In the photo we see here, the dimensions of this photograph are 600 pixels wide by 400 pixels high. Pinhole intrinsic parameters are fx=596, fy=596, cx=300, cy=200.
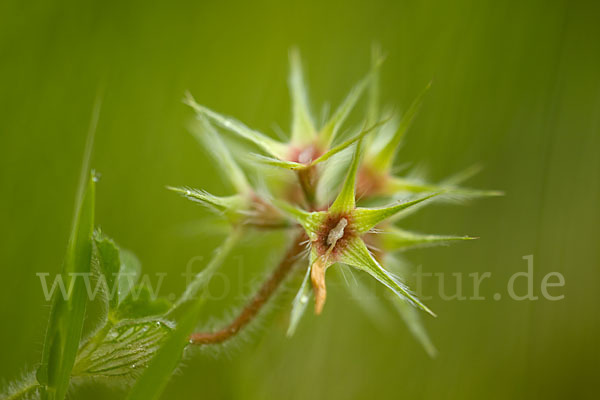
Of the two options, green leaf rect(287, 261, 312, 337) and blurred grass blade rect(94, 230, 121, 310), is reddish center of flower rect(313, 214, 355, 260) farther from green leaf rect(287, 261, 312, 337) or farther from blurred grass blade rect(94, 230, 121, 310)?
blurred grass blade rect(94, 230, 121, 310)

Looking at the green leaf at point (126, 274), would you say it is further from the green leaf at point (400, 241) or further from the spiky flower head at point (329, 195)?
the green leaf at point (400, 241)

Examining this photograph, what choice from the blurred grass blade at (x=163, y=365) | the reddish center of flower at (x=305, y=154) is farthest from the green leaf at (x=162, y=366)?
the reddish center of flower at (x=305, y=154)

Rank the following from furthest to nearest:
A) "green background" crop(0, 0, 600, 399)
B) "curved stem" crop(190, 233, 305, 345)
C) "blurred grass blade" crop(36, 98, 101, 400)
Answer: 1. "green background" crop(0, 0, 600, 399)
2. "curved stem" crop(190, 233, 305, 345)
3. "blurred grass blade" crop(36, 98, 101, 400)

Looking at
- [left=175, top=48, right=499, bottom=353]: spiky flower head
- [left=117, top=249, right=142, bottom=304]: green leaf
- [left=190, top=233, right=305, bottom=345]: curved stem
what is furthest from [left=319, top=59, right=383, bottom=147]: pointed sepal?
[left=117, top=249, right=142, bottom=304]: green leaf

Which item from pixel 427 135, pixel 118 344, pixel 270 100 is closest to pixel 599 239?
pixel 427 135

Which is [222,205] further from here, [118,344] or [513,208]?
[513,208]

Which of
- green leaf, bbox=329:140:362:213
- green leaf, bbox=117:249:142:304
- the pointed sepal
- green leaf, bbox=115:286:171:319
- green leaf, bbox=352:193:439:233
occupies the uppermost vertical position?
the pointed sepal
